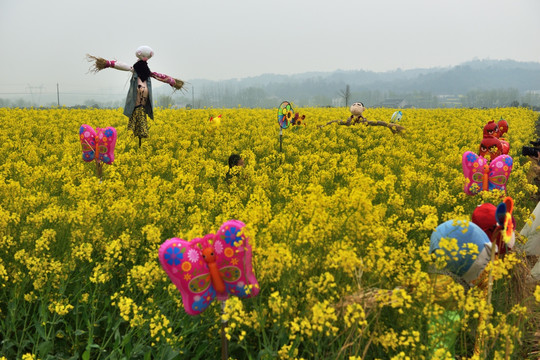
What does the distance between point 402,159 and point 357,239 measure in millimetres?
6221

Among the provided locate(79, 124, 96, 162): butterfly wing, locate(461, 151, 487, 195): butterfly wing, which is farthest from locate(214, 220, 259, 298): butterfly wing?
locate(79, 124, 96, 162): butterfly wing

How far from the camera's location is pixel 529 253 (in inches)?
175

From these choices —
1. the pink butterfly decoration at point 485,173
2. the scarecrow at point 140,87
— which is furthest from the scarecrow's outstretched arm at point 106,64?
the pink butterfly decoration at point 485,173

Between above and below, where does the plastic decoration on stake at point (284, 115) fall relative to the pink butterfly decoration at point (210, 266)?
above

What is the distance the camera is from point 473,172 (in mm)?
5336

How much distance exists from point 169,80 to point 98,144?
353 cm

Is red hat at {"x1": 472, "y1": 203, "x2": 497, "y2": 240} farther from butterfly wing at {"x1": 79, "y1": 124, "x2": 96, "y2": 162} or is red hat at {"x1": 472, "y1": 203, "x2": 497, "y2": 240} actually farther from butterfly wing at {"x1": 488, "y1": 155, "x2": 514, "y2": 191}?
butterfly wing at {"x1": 79, "y1": 124, "x2": 96, "y2": 162}

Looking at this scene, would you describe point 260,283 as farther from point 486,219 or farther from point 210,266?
point 486,219

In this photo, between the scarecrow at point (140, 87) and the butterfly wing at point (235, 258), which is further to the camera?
the scarecrow at point (140, 87)

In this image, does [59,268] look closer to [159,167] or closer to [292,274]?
[292,274]

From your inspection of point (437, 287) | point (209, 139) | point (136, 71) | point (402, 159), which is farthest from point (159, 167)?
point (437, 287)

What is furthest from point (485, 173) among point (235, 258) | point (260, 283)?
point (235, 258)

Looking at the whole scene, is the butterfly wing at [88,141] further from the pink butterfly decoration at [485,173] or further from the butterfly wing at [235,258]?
the pink butterfly decoration at [485,173]

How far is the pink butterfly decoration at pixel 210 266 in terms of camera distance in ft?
7.48
